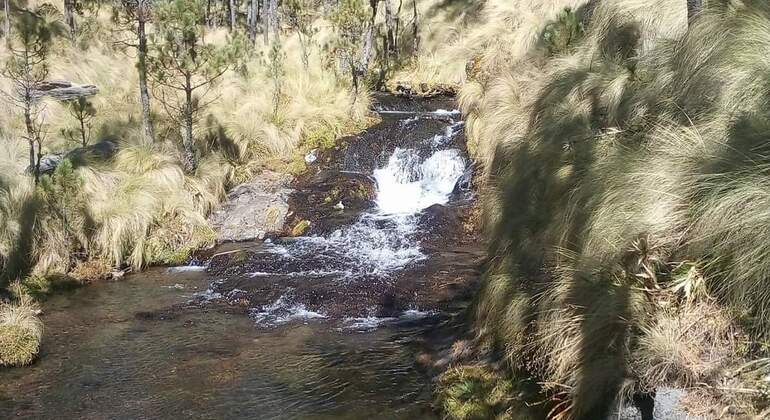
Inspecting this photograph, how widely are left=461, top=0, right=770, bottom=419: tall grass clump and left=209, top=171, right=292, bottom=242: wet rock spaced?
18.3 feet

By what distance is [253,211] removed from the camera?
11.9 metres

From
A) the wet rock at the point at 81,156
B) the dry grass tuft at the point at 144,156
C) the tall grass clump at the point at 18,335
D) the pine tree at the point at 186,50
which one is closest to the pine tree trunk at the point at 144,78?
the pine tree at the point at 186,50

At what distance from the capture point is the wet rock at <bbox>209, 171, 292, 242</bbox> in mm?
11469

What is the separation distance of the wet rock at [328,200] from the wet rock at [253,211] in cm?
23

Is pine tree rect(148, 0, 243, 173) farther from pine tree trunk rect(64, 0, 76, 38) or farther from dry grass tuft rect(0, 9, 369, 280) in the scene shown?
pine tree trunk rect(64, 0, 76, 38)

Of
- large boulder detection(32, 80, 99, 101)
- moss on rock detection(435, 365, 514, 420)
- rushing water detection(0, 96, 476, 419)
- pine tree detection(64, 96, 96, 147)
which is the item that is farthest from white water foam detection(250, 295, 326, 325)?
large boulder detection(32, 80, 99, 101)

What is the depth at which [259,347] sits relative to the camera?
7.35 m

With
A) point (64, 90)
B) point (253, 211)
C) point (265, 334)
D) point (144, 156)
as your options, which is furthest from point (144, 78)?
point (265, 334)

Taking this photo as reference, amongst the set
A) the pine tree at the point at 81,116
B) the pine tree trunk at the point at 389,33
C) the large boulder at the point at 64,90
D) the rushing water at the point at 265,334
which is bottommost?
the rushing water at the point at 265,334

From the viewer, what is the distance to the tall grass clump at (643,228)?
315 centimetres

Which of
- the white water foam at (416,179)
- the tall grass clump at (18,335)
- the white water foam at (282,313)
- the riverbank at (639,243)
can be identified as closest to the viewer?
the riverbank at (639,243)

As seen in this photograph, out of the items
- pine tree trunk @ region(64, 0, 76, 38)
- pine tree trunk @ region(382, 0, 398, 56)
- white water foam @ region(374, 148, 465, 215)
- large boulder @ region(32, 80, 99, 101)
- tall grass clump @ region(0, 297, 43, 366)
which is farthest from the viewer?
pine tree trunk @ region(382, 0, 398, 56)

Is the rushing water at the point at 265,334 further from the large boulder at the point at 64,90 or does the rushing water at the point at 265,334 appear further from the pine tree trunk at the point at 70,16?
the pine tree trunk at the point at 70,16

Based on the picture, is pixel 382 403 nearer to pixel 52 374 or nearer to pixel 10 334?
pixel 52 374
